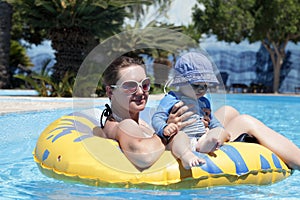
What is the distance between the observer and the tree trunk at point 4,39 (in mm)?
Result: 17234

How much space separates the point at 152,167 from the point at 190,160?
0.28m

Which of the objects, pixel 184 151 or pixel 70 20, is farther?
pixel 70 20

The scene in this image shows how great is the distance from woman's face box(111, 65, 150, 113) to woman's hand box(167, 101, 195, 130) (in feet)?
0.83

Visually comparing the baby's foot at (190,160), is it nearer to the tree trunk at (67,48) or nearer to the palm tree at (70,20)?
the palm tree at (70,20)

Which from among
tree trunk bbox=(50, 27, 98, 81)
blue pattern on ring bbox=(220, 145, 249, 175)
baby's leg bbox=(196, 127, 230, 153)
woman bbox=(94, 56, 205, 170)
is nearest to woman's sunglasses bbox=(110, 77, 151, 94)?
woman bbox=(94, 56, 205, 170)

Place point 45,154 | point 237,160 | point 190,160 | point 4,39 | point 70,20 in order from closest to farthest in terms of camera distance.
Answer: point 190,160, point 237,160, point 45,154, point 70,20, point 4,39

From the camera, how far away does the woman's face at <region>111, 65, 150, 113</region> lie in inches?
130

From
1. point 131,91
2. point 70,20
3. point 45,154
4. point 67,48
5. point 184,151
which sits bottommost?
point 45,154

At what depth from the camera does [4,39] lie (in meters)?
17.5

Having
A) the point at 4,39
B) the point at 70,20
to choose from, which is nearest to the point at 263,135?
the point at 70,20

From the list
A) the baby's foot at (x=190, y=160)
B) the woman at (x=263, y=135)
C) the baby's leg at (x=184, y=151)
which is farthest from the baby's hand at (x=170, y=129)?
the woman at (x=263, y=135)

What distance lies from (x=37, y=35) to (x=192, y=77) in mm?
23846

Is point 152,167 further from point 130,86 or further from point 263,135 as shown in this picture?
point 263,135

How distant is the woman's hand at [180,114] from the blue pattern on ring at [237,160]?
393 millimetres
